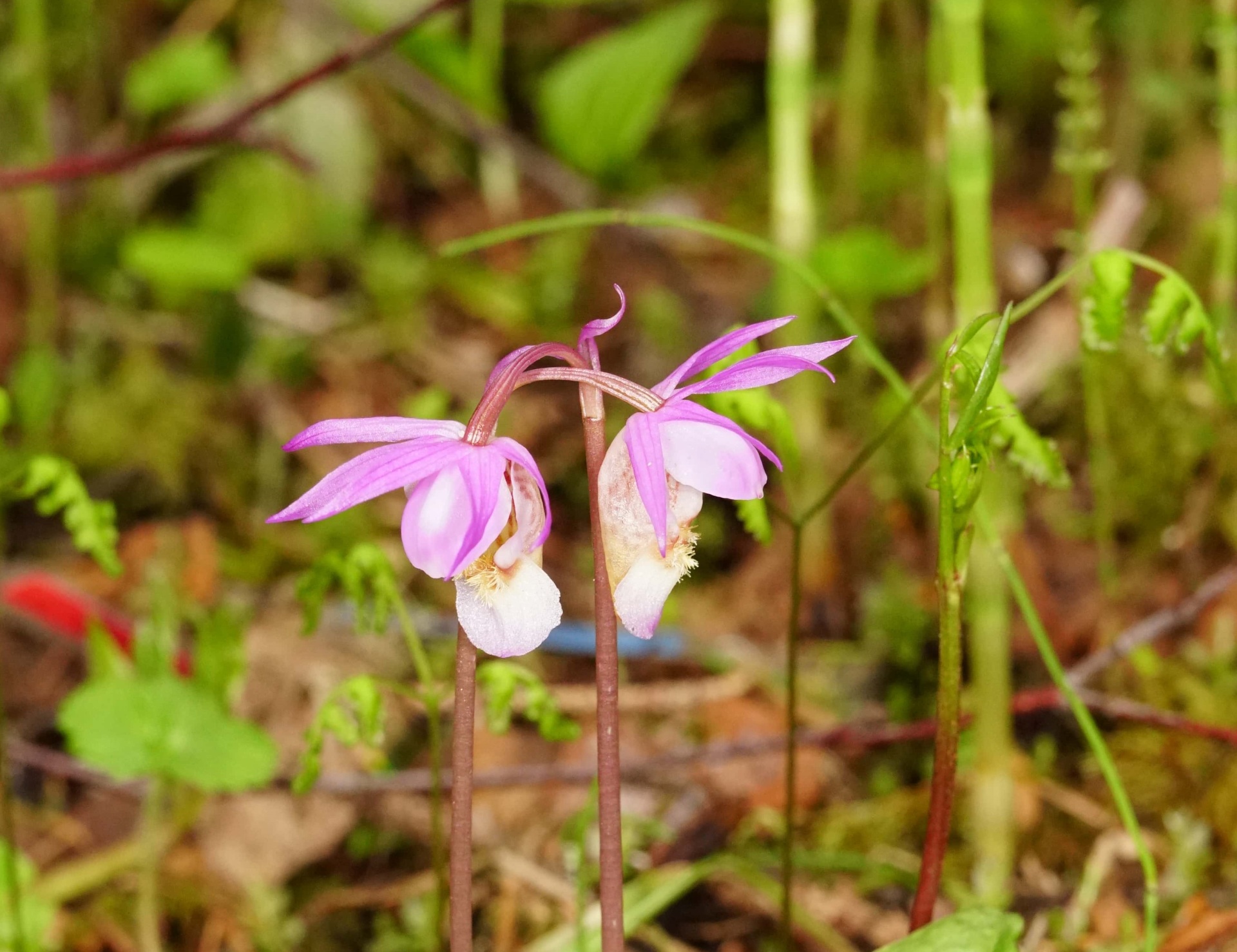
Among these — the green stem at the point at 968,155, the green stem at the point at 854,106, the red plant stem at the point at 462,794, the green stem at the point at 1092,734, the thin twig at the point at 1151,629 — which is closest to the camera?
the red plant stem at the point at 462,794

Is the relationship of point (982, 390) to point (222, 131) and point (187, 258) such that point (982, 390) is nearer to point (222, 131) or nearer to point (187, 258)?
point (222, 131)

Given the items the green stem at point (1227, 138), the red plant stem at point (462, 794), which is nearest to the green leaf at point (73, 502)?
the red plant stem at point (462, 794)

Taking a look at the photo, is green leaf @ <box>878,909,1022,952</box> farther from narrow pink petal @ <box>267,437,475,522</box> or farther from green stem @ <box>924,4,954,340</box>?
green stem @ <box>924,4,954,340</box>

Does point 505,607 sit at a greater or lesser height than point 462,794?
greater

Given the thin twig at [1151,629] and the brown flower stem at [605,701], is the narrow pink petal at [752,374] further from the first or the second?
the thin twig at [1151,629]

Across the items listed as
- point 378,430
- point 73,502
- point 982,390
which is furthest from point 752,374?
point 73,502

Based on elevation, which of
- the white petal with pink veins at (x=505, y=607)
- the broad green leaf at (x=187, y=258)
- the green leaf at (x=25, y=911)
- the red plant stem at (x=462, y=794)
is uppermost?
the broad green leaf at (x=187, y=258)

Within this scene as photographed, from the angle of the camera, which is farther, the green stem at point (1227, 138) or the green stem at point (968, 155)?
the green stem at point (1227, 138)

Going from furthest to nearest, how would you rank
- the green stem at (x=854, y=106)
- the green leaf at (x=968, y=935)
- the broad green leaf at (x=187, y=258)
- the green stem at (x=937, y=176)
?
the broad green leaf at (x=187, y=258), the green stem at (x=854, y=106), the green stem at (x=937, y=176), the green leaf at (x=968, y=935)
